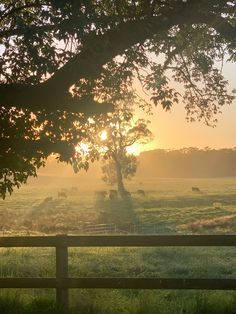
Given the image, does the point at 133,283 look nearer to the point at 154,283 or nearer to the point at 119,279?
the point at 119,279

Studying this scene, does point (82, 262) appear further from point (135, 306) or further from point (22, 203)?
point (22, 203)

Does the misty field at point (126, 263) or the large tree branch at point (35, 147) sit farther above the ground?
the large tree branch at point (35, 147)

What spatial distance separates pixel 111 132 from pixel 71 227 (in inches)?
1014

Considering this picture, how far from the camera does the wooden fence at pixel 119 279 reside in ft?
30.8

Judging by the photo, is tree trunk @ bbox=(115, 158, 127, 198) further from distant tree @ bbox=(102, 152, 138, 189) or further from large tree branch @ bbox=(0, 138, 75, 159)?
large tree branch @ bbox=(0, 138, 75, 159)

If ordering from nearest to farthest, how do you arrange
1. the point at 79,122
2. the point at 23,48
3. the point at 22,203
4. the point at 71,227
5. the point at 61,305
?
the point at 61,305 → the point at 23,48 → the point at 79,122 → the point at 71,227 → the point at 22,203

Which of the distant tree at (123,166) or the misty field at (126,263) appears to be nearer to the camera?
the misty field at (126,263)

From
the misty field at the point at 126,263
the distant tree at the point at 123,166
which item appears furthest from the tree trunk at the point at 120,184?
the misty field at the point at 126,263

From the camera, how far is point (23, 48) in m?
12.4

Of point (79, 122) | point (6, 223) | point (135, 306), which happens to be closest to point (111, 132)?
point (79, 122)

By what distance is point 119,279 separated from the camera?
9.60 meters

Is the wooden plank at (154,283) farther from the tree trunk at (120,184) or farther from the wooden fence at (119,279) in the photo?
the tree trunk at (120,184)

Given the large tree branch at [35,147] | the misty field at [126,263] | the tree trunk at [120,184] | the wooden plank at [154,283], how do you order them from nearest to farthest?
the wooden plank at [154,283], the misty field at [126,263], the large tree branch at [35,147], the tree trunk at [120,184]

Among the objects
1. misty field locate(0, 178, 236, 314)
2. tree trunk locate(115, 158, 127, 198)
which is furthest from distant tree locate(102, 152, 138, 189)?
misty field locate(0, 178, 236, 314)
